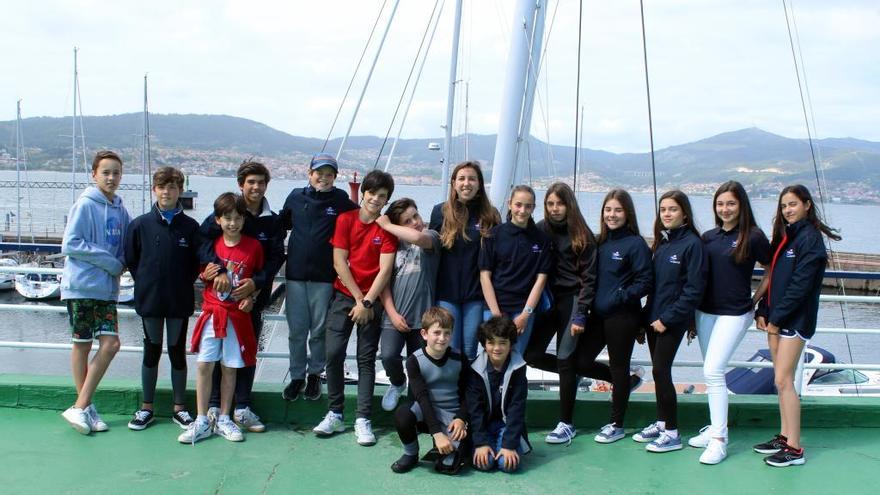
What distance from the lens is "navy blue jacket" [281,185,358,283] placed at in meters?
4.21

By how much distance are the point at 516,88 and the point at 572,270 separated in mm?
2318

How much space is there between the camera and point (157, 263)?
13.3 ft

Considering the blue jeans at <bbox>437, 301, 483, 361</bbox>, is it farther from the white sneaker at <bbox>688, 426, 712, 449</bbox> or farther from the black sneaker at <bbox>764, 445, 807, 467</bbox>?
the black sneaker at <bbox>764, 445, 807, 467</bbox>

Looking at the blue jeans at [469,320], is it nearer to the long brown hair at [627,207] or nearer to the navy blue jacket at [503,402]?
the navy blue jacket at [503,402]

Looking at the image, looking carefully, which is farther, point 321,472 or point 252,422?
point 252,422

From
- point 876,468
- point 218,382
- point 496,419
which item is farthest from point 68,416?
point 876,468

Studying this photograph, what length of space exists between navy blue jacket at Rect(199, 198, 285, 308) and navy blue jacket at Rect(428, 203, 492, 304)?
943 millimetres

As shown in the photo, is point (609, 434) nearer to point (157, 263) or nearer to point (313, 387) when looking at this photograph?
point (313, 387)

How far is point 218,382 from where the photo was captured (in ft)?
14.0

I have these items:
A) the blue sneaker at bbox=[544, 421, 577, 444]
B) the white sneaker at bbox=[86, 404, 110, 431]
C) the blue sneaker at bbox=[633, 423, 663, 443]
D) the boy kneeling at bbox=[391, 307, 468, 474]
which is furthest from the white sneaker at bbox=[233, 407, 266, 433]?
the blue sneaker at bbox=[633, 423, 663, 443]

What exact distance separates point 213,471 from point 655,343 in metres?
2.42

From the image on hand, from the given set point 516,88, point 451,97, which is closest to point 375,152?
point 451,97

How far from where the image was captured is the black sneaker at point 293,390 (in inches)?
171

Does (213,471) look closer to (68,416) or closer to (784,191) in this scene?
(68,416)
